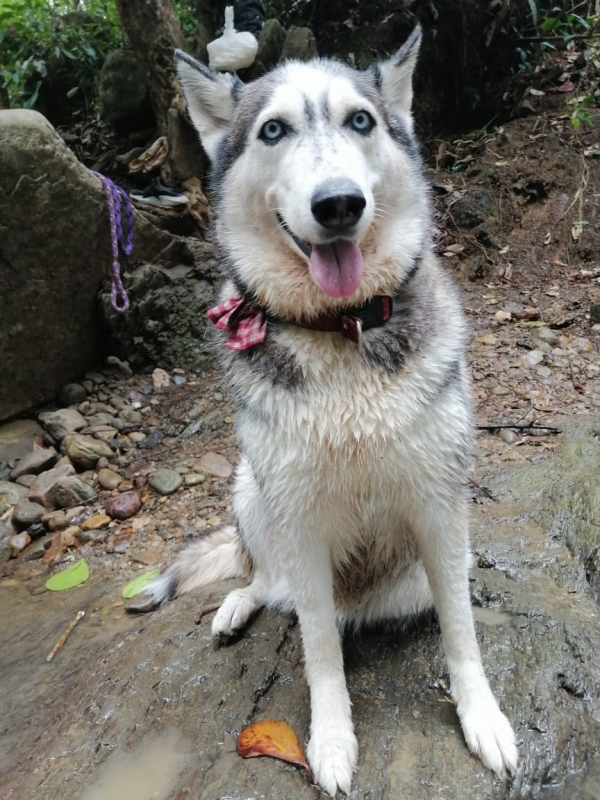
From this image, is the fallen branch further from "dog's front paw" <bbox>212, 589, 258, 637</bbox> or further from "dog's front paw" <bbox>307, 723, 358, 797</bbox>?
"dog's front paw" <bbox>307, 723, 358, 797</bbox>

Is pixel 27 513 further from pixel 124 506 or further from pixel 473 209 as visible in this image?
pixel 473 209

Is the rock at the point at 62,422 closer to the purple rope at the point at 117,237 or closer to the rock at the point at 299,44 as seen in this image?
the purple rope at the point at 117,237

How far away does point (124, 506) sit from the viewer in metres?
3.63

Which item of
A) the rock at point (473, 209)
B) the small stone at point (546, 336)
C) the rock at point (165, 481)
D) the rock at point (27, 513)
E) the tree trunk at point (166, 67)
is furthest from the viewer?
the rock at point (473, 209)

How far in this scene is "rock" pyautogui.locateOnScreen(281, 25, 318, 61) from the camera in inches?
Answer: 269

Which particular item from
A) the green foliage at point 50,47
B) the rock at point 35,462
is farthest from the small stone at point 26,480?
the green foliage at point 50,47

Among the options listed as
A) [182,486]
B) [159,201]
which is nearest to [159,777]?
[182,486]

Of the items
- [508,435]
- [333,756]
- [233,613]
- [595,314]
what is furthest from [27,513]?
[595,314]

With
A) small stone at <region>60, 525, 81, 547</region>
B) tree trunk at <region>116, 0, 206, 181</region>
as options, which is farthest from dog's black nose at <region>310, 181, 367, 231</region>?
tree trunk at <region>116, 0, 206, 181</region>

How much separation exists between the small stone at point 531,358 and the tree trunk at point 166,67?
161 inches

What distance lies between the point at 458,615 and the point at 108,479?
278 cm

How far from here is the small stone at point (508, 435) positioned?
362 cm

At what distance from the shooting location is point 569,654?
2.00m

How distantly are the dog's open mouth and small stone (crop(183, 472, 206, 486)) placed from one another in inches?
96.3
